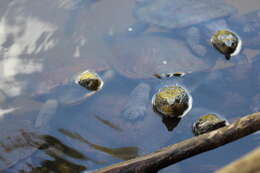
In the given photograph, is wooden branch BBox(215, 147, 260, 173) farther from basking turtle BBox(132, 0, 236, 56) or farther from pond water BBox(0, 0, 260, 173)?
basking turtle BBox(132, 0, 236, 56)

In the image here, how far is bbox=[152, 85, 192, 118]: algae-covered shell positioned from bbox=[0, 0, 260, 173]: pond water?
0.06 m

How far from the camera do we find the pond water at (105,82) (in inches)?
98.5

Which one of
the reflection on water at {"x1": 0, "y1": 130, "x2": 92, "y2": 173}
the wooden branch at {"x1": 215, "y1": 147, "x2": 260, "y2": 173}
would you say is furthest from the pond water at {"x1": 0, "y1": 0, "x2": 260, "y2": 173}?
the wooden branch at {"x1": 215, "y1": 147, "x2": 260, "y2": 173}

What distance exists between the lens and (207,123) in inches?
96.5

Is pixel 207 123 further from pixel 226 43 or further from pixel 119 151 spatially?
pixel 226 43

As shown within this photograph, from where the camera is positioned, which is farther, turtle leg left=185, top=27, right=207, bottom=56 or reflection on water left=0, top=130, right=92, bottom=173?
turtle leg left=185, top=27, right=207, bottom=56

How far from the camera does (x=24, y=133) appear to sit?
265 cm

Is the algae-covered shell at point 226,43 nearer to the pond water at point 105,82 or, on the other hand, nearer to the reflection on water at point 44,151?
the pond water at point 105,82

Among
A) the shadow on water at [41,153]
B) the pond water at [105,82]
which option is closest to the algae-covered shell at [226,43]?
the pond water at [105,82]

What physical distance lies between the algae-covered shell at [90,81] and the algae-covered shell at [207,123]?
2.97 ft

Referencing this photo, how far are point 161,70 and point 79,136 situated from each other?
93 centimetres

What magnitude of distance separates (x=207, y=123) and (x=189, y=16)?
145 centimetres

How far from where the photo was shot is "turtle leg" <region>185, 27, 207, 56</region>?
10.5 ft

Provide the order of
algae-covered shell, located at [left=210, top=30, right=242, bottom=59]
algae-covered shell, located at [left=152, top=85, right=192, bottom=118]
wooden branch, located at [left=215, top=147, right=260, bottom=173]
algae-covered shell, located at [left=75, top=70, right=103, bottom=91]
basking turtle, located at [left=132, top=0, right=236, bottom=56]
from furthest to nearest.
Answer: basking turtle, located at [left=132, top=0, right=236, bottom=56] < algae-covered shell, located at [left=210, top=30, right=242, bottom=59] < algae-covered shell, located at [left=75, top=70, right=103, bottom=91] < algae-covered shell, located at [left=152, top=85, right=192, bottom=118] < wooden branch, located at [left=215, top=147, right=260, bottom=173]
